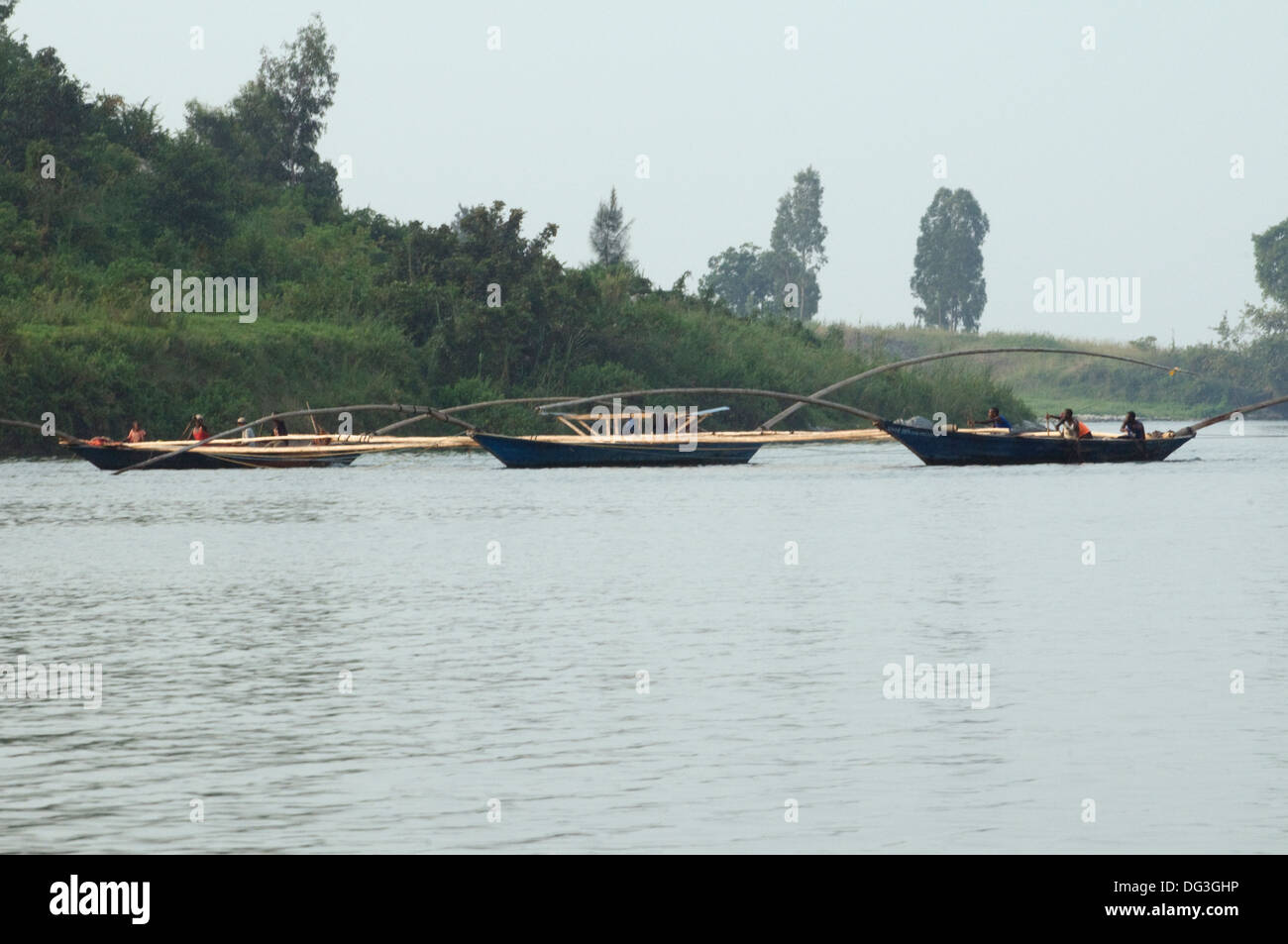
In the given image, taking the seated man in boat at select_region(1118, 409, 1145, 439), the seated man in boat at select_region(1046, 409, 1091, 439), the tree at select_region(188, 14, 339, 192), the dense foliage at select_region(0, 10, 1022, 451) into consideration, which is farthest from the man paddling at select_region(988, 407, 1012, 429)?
the tree at select_region(188, 14, 339, 192)

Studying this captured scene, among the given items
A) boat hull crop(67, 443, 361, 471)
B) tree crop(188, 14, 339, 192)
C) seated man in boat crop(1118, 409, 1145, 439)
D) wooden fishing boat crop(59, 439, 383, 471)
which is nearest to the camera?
wooden fishing boat crop(59, 439, 383, 471)

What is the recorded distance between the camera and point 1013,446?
148ft

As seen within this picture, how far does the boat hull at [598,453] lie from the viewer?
44.8 metres

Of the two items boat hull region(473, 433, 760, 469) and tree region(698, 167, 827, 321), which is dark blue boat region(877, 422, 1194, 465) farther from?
tree region(698, 167, 827, 321)

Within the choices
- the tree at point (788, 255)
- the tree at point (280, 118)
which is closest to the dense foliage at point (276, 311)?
the tree at point (280, 118)

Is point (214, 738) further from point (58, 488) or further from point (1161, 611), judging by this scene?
point (58, 488)

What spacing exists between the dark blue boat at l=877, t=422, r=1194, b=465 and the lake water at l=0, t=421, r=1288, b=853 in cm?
1242

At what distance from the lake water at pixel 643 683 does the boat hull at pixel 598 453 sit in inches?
488

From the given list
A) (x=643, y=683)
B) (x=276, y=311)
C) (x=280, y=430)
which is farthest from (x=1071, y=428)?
(x=643, y=683)

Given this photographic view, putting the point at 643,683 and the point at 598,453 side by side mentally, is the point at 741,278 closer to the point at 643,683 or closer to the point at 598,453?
the point at 598,453

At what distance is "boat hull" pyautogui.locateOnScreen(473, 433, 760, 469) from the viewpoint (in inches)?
1762

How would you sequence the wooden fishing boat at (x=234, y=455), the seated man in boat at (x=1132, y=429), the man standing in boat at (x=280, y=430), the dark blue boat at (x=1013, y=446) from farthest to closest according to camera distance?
the seated man in boat at (x=1132, y=429), the man standing in boat at (x=280, y=430), the dark blue boat at (x=1013, y=446), the wooden fishing boat at (x=234, y=455)

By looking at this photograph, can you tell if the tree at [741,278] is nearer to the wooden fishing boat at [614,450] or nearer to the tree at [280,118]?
the tree at [280,118]
